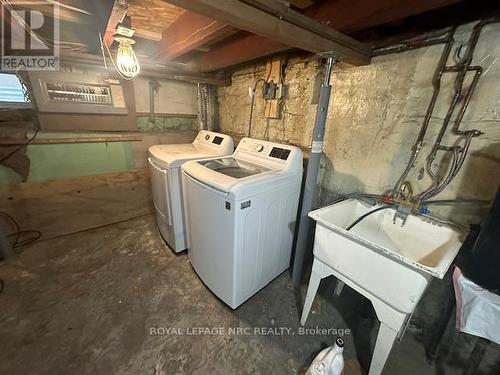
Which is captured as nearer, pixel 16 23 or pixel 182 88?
pixel 16 23

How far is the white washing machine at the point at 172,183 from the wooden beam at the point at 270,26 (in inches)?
47.9

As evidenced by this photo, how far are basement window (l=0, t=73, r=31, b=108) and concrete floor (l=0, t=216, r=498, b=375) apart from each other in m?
1.48

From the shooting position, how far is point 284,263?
1936 millimetres

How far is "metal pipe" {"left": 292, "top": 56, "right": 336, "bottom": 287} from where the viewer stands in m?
1.38

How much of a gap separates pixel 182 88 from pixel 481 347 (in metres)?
3.65

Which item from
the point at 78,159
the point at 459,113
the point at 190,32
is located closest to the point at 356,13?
the point at 459,113

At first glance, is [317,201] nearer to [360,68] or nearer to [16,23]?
[360,68]

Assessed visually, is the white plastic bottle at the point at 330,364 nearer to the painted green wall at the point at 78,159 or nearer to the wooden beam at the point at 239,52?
the wooden beam at the point at 239,52

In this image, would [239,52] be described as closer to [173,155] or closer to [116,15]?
[116,15]

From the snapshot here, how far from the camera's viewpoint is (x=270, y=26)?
3.10 feet

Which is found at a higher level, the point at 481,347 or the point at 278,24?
the point at 278,24

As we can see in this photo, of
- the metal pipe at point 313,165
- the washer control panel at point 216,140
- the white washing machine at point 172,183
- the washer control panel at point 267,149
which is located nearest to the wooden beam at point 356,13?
the metal pipe at point 313,165

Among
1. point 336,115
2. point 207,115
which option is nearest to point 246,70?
point 207,115

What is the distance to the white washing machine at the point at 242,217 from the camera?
4.32 feet
